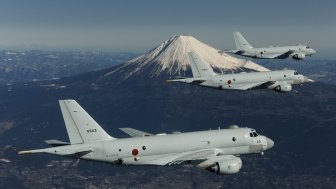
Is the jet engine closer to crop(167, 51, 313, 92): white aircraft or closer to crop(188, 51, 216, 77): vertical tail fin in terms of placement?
crop(167, 51, 313, 92): white aircraft

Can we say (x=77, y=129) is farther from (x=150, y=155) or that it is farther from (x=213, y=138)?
(x=213, y=138)

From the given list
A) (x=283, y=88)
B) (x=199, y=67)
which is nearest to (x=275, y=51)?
(x=283, y=88)

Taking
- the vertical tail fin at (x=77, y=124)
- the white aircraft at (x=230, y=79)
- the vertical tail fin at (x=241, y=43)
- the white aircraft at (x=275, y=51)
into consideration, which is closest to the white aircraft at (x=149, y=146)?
the vertical tail fin at (x=77, y=124)

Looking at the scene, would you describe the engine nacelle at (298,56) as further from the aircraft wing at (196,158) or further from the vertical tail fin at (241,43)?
the aircraft wing at (196,158)

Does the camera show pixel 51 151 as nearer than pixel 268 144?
Yes

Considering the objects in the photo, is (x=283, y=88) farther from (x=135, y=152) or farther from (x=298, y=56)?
(x=135, y=152)

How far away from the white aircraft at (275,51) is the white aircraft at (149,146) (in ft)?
211

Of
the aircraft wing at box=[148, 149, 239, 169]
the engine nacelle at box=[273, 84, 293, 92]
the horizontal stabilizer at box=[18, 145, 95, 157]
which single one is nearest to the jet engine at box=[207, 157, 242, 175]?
the aircraft wing at box=[148, 149, 239, 169]


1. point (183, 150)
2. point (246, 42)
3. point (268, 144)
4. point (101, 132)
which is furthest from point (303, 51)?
point (101, 132)

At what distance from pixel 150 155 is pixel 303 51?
9189 centimetres

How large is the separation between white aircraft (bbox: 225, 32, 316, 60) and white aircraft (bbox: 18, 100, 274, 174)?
211ft

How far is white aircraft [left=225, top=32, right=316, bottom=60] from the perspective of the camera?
141 metres

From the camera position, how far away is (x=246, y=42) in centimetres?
15575

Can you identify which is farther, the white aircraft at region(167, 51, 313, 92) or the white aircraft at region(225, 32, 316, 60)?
the white aircraft at region(225, 32, 316, 60)
